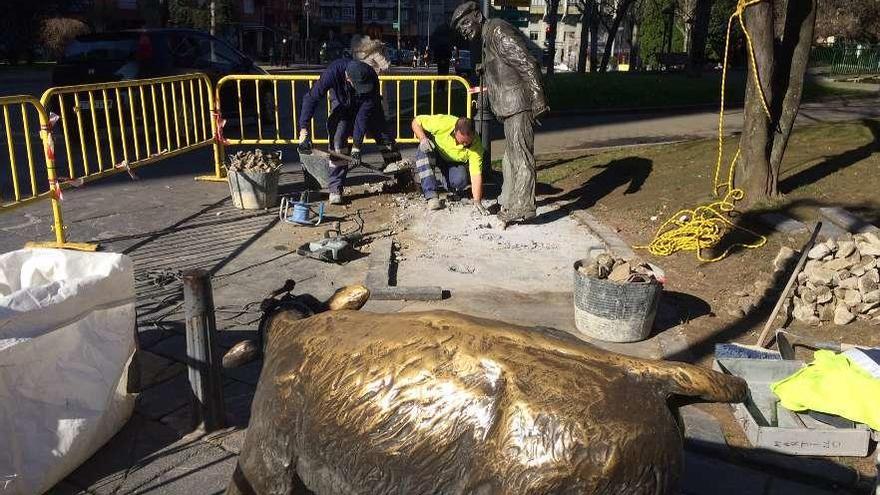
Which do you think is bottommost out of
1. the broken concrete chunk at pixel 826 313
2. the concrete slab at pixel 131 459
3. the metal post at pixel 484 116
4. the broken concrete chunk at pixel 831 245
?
the concrete slab at pixel 131 459

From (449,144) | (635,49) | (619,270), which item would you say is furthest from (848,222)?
(635,49)

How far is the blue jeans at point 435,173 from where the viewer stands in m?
8.27

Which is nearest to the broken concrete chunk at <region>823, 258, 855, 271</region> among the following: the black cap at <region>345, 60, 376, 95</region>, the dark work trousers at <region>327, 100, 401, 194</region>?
the dark work trousers at <region>327, 100, 401, 194</region>

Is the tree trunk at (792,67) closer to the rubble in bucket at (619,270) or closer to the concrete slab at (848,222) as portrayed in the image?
the concrete slab at (848,222)

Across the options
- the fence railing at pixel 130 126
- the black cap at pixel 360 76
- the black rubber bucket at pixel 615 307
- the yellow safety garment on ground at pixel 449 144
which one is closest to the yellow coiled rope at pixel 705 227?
the black rubber bucket at pixel 615 307

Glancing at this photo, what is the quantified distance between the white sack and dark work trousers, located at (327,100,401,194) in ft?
16.8

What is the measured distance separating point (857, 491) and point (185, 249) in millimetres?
5701

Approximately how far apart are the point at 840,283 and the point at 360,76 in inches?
219

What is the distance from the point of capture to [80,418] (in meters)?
3.22

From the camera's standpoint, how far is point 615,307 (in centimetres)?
473

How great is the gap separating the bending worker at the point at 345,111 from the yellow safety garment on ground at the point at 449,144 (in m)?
0.78

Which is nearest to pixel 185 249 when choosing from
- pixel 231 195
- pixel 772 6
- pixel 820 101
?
pixel 231 195

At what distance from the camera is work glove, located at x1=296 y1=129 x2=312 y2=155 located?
849cm

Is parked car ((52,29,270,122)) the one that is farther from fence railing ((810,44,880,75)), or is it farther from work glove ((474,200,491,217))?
fence railing ((810,44,880,75))
